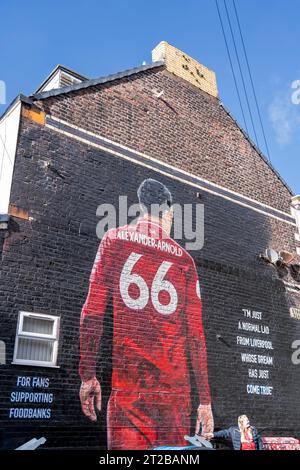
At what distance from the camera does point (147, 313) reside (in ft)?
34.6

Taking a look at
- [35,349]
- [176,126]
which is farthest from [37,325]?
[176,126]

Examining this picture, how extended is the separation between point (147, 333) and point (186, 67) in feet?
27.9

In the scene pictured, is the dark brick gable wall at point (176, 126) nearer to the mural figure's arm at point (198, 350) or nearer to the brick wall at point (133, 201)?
the brick wall at point (133, 201)

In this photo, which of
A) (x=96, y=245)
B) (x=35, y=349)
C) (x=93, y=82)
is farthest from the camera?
(x=93, y=82)

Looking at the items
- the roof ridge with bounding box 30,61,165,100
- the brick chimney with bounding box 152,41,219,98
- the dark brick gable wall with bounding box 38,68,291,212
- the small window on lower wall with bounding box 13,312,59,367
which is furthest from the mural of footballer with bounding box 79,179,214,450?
the brick chimney with bounding box 152,41,219,98

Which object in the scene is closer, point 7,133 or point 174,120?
point 7,133

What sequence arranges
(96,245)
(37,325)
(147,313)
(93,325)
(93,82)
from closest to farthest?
(37,325) < (93,325) < (96,245) < (147,313) < (93,82)

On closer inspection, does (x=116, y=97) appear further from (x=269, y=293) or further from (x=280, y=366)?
(x=280, y=366)

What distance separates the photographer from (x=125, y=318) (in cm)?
1011

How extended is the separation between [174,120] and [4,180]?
Answer: 562 centimetres

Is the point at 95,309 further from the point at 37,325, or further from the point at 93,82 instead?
the point at 93,82

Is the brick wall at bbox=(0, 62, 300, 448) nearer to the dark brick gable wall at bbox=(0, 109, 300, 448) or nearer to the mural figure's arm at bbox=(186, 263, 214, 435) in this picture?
the dark brick gable wall at bbox=(0, 109, 300, 448)

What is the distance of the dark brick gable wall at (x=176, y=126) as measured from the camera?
11.3 metres
